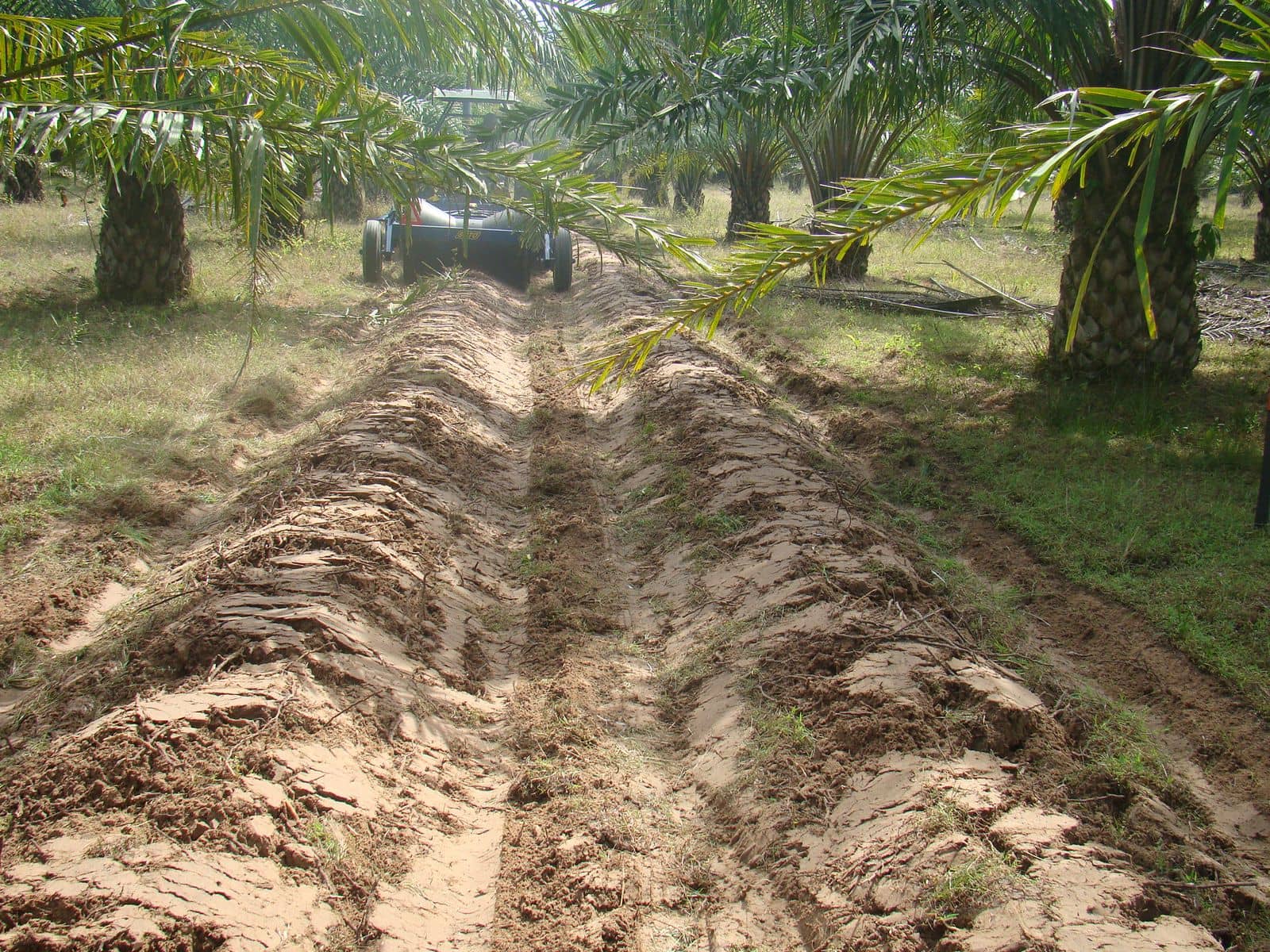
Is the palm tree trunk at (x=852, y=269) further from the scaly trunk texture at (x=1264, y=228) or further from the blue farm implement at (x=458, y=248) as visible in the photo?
the scaly trunk texture at (x=1264, y=228)

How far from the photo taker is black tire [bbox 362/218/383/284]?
45.8ft

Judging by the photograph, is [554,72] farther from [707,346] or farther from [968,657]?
[968,657]

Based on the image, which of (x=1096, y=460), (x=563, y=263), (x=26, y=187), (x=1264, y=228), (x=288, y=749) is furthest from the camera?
(x=26, y=187)

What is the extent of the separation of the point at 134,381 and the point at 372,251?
6.74 metres

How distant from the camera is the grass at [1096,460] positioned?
4.77m

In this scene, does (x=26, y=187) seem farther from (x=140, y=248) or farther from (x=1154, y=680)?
(x=1154, y=680)

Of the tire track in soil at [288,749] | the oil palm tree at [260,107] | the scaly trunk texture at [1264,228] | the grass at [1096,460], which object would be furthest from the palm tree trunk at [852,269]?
the tire track in soil at [288,749]

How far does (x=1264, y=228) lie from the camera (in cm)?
1614

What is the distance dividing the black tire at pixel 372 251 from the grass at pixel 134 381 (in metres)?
0.52

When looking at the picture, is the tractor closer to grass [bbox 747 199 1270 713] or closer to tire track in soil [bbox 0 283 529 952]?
grass [bbox 747 199 1270 713]

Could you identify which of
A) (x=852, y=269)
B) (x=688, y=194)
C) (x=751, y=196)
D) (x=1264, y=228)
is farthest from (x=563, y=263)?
(x=688, y=194)

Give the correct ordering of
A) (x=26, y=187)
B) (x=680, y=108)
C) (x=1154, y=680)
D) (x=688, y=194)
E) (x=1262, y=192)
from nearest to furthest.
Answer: (x=1154, y=680) → (x=680, y=108) → (x=1262, y=192) → (x=26, y=187) → (x=688, y=194)

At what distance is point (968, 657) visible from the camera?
397 cm

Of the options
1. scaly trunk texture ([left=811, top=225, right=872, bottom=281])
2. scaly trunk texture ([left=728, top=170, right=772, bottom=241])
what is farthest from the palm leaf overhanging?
scaly trunk texture ([left=728, top=170, right=772, bottom=241])
